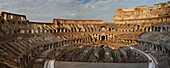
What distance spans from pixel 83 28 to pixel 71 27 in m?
5.15

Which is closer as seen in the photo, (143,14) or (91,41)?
(91,41)

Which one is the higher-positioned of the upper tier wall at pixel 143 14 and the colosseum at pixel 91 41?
the upper tier wall at pixel 143 14

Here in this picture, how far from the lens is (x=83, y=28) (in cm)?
4391

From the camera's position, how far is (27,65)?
14.2m

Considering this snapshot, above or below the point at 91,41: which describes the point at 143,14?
above

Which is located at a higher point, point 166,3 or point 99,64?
point 166,3

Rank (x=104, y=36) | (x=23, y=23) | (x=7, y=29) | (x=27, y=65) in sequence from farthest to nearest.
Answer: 1. (x=104, y=36)
2. (x=23, y=23)
3. (x=7, y=29)
4. (x=27, y=65)

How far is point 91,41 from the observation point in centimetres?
4306

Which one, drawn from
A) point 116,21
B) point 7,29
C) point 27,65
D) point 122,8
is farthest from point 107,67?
point 122,8

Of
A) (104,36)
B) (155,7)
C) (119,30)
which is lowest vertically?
(104,36)

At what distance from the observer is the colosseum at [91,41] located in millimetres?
15031

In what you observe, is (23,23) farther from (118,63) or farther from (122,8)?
(122,8)

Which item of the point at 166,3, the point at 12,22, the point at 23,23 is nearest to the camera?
the point at 12,22

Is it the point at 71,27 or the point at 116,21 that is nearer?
the point at 71,27
